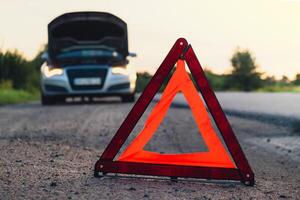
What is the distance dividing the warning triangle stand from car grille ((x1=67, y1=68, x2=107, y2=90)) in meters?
12.8

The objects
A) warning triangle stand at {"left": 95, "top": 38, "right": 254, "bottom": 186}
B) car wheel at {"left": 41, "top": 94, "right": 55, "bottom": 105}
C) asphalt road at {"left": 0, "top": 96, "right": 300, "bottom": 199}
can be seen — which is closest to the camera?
asphalt road at {"left": 0, "top": 96, "right": 300, "bottom": 199}

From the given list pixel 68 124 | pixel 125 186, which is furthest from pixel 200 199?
pixel 68 124

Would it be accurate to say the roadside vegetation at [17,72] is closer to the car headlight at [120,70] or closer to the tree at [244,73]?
the car headlight at [120,70]

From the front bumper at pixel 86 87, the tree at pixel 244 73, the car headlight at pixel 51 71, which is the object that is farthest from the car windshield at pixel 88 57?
the tree at pixel 244 73

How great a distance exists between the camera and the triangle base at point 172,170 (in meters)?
4.39

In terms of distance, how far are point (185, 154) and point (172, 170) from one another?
0.53 ft

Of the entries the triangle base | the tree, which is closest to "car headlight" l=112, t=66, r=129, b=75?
the triangle base

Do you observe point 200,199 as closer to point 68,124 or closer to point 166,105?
point 166,105

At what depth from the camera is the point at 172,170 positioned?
14.5 feet

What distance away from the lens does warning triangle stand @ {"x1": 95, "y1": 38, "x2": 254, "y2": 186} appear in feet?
14.4

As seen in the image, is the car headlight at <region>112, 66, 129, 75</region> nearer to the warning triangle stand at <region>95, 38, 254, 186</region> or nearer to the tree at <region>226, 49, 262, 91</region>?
the warning triangle stand at <region>95, 38, 254, 186</region>

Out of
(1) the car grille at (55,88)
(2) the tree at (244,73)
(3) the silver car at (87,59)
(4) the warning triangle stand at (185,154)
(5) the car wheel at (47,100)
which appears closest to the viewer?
(4) the warning triangle stand at (185,154)

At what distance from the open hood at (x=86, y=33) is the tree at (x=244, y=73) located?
87.9 metres

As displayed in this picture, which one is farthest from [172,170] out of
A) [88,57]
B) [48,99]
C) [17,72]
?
[17,72]
